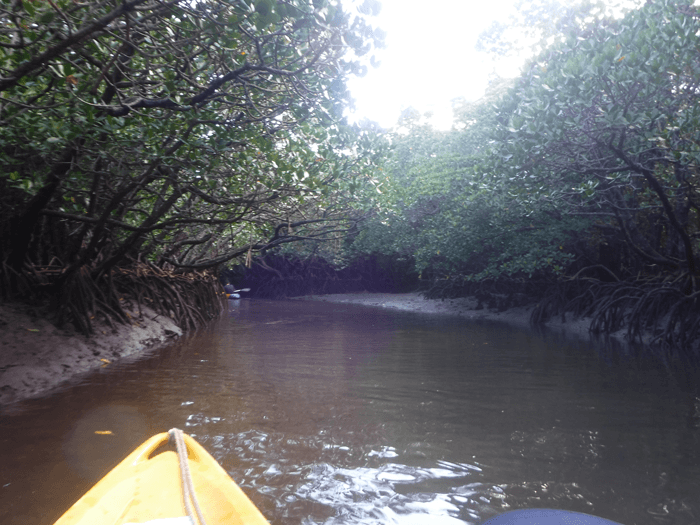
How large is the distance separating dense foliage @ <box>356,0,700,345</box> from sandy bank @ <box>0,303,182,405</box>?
6.04 meters

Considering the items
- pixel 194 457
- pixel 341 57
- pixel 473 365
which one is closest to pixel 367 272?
pixel 473 365

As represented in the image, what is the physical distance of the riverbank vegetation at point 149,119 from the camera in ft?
12.3

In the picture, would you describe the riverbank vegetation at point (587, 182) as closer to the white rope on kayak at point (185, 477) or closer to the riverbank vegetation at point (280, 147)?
the riverbank vegetation at point (280, 147)

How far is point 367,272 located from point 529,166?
2174cm

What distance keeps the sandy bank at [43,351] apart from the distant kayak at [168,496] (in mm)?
3613

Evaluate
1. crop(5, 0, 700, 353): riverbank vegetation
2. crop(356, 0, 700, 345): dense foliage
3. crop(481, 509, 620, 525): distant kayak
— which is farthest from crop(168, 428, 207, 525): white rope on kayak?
crop(356, 0, 700, 345): dense foliage

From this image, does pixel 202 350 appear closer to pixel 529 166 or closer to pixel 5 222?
pixel 5 222

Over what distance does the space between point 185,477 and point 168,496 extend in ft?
0.33

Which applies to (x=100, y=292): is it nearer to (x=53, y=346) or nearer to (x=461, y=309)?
(x=53, y=346)

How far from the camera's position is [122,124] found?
4.66 metres

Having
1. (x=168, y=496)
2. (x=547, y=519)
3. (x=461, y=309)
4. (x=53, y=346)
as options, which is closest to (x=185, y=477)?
(x=168, y=496)

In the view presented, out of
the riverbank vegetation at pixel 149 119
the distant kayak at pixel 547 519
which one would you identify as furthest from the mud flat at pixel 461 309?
the distant kayak at pixel 547 519

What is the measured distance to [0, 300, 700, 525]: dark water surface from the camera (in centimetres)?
292

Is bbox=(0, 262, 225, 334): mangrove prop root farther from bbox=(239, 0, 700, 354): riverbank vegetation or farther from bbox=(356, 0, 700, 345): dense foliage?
bbox=(356, 0, 700, 345): dense foliage
